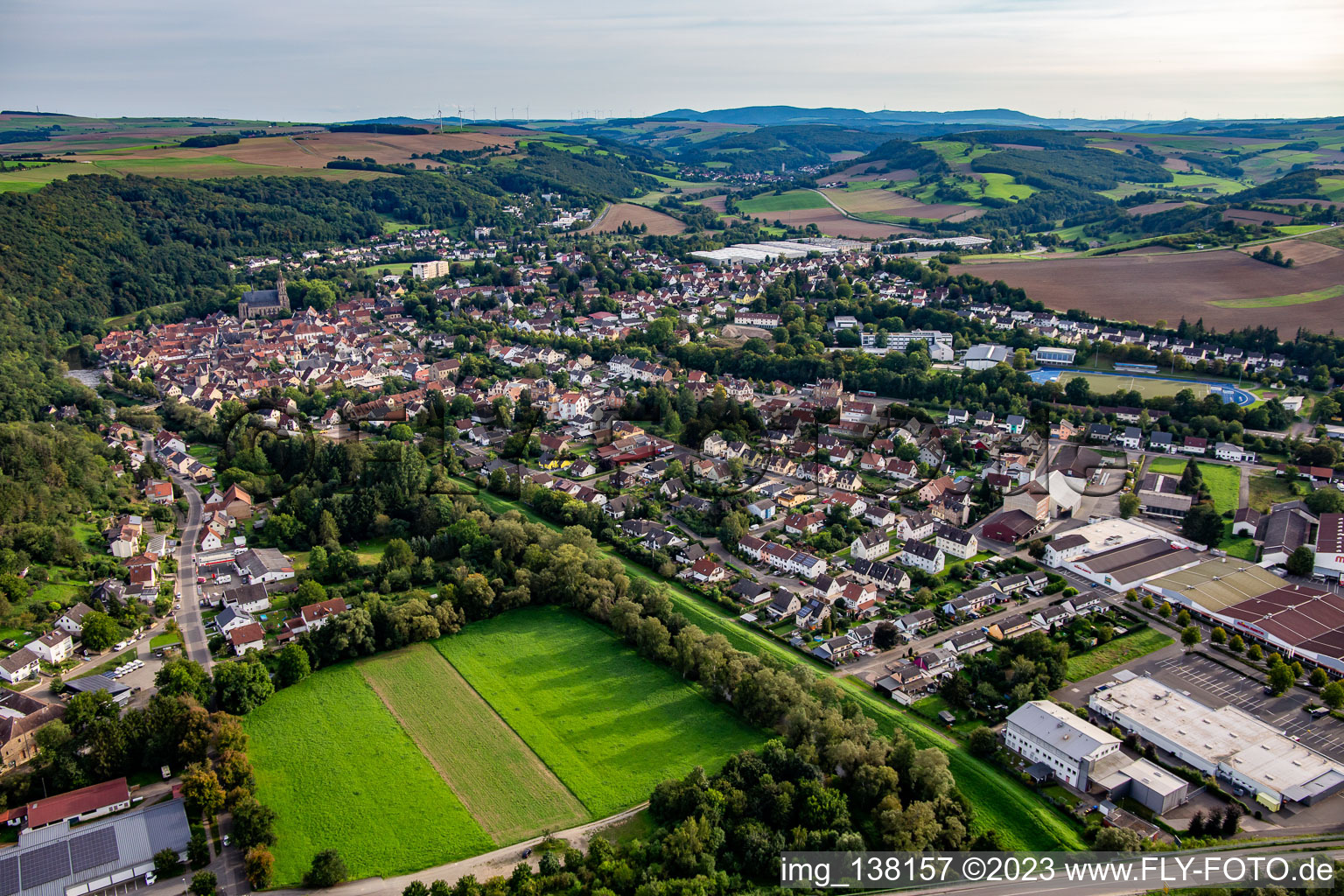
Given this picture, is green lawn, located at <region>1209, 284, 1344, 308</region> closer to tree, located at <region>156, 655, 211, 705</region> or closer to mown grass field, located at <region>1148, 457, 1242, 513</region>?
mown grass field, located at <region>1148, 457, 1242, 513</region>

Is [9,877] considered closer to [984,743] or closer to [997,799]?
[997,799]

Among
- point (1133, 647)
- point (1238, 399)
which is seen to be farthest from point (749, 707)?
point (1238, 399)

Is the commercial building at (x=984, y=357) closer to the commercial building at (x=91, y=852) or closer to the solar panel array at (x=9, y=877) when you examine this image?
the commercial building at (x=91, y=852)

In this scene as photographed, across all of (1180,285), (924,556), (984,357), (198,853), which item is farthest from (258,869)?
(1180,285)

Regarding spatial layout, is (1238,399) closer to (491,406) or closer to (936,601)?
(936,601)

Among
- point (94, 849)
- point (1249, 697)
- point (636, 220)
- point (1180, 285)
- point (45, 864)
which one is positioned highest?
point (636, 220)

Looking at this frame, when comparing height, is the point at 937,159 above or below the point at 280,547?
above

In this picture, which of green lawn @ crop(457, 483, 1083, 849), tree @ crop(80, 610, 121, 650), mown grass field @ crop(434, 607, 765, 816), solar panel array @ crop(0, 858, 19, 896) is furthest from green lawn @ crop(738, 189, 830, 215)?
solar panel array @ crop(0, 858, 19, 896)
